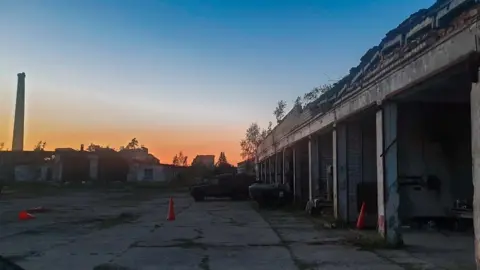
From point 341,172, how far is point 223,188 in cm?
1978

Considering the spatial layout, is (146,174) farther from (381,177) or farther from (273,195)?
(381,177)

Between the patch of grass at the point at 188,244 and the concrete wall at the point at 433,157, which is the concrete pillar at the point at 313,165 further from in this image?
the patch of grass at the point at 188,244

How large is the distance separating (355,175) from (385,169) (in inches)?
227

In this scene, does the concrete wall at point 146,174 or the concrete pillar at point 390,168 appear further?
the concrete wall at point 146,174

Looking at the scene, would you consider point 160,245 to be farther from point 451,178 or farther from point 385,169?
point 451,178

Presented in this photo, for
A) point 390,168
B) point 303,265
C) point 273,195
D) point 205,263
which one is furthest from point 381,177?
point 273,195

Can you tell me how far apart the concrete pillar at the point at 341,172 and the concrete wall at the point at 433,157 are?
5.93ft

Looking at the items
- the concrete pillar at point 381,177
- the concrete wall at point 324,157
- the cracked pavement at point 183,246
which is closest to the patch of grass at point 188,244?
the cracked pavement at point 183,246

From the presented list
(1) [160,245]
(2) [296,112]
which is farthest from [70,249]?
(2) [296,112]

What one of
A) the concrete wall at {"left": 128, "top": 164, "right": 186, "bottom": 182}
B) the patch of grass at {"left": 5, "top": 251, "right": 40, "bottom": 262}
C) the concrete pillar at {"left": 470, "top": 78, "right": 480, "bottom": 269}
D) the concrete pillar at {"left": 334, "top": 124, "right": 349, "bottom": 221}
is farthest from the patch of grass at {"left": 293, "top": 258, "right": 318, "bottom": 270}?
the concrete wall at {"left": 128, "top": 164, "right": 186, "bottom": 182}

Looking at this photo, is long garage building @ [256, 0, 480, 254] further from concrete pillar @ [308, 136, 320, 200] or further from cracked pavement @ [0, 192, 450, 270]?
cracked pavement @ [0, 192, 450, 270]

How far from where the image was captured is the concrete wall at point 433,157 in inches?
695

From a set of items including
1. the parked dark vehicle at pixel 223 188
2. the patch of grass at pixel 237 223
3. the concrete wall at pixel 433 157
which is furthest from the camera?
the parked dark vehicle at pixel 223 188

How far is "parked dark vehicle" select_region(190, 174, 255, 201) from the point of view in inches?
1497
